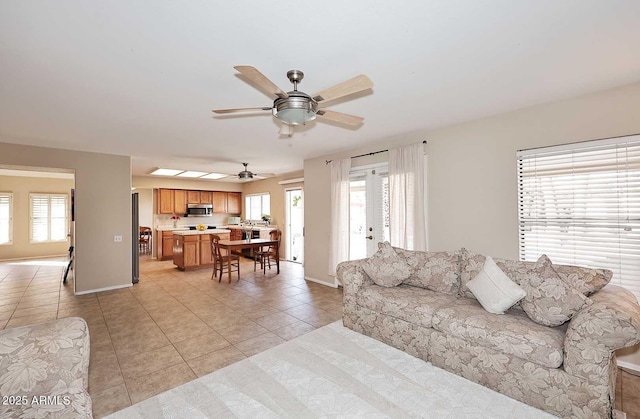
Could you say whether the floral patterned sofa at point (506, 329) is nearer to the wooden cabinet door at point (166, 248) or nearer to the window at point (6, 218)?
the wooden cabinet door at point (166, 248)

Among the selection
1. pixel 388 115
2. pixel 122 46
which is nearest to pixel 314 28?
pixel 122 46

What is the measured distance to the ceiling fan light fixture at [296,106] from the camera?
1985mm

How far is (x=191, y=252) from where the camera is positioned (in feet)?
22.9

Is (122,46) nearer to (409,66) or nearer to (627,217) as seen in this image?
(409,66)

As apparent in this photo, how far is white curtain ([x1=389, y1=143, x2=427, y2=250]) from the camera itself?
4023 millimetres

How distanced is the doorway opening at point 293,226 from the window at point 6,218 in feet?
25.3

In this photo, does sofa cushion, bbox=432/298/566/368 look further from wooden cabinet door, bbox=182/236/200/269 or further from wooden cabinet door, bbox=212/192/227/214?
wooden cabinet door, bbox=212/192/227/214

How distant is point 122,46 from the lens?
1.93 meters

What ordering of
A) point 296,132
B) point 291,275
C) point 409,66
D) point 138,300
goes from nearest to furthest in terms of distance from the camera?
point 409,66, point 296,132, point 138,300, point 291,275

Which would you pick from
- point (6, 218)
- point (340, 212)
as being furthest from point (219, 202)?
point (340, 212)

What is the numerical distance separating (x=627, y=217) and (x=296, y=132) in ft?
Result: 12.1

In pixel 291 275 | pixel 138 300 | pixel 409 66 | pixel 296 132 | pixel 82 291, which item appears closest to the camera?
pixel 409 66

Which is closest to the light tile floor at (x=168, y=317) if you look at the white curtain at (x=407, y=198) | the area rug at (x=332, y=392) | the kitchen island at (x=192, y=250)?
the area rug at (x=332, y=392)

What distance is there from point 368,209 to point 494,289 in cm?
265
